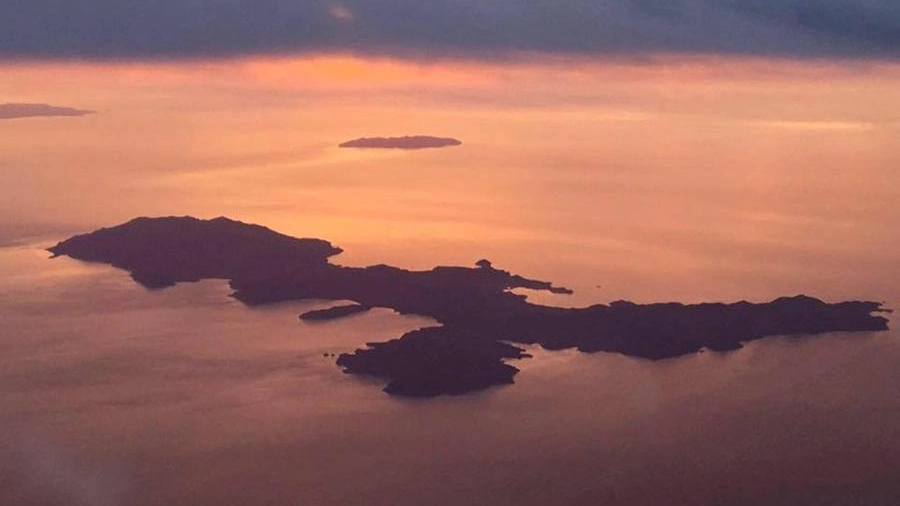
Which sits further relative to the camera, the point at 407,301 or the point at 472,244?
the point at 472,244

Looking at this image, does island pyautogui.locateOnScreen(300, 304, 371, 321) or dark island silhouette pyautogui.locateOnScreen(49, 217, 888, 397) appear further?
island pyautogui.locateOnScreen(300, 304, 371, 321)

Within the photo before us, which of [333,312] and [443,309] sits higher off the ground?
[443,309]

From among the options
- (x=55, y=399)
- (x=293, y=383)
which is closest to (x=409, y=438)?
(x=293, y=383)

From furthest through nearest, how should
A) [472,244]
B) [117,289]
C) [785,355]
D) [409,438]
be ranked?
[472,244], [117,289], [785,355], [409,438]

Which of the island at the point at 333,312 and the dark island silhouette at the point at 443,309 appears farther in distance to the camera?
the island at the point at 333,312

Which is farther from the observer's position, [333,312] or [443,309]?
[333,312]

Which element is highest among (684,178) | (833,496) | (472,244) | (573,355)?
(684,178)

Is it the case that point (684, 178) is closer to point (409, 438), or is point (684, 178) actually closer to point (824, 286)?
point (824, 286)

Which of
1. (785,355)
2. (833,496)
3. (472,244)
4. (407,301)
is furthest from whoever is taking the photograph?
(472,244)
